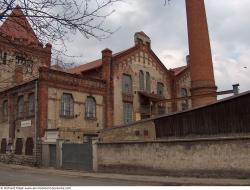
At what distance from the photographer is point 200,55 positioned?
2823 centimetres

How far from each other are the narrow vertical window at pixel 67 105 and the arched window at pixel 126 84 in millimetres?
6496

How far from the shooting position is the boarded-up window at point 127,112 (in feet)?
119

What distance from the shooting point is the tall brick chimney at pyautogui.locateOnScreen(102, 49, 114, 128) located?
34.4m

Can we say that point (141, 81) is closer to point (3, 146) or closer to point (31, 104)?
point (31, 104)

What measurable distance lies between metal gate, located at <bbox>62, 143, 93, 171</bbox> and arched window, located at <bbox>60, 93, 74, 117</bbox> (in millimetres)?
3887

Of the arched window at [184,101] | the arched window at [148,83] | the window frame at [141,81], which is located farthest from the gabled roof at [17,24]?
the arched window at [184,101]

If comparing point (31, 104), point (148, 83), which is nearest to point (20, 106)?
point (31, 104)

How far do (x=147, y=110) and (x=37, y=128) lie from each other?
13.2m

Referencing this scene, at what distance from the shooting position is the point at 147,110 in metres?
38.7

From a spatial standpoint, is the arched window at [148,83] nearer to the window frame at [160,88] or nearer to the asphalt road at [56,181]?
the window frame at [160,88]

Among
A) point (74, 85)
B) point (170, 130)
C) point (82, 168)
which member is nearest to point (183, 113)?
point (170, 130)

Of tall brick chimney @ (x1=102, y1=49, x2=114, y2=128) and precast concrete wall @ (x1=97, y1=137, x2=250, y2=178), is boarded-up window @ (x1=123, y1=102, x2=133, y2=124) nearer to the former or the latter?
tall brick chimney @ (x1=102, y1=49, x2=114, y2=128)

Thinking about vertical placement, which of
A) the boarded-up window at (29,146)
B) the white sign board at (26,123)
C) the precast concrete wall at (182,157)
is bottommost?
the precast concrete wall at (182,157)

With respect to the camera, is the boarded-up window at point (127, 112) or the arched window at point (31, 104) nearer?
the arched window at point (31, 104)
